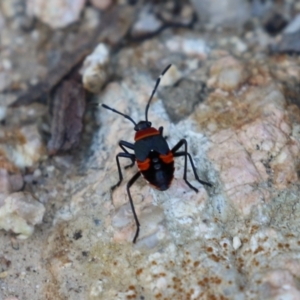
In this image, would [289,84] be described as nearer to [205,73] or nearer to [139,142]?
[205,73]

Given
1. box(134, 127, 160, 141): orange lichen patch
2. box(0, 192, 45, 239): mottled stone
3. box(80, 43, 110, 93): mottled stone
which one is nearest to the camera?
box(0, 192, 45, 239): mottled stone

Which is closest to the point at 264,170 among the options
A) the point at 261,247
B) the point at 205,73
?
the point at 261,247

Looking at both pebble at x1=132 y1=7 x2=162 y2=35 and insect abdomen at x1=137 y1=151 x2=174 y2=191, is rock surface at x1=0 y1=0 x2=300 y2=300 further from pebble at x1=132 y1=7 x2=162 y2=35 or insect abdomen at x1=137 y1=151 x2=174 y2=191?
insect abdomen at x1=137 y1=151 x2=174 y2=191

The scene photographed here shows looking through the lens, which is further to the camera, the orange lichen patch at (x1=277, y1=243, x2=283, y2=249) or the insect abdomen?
the insect abdomen

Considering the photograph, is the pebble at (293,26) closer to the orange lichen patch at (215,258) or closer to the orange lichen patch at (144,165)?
the orange lichen patch at (144,165)

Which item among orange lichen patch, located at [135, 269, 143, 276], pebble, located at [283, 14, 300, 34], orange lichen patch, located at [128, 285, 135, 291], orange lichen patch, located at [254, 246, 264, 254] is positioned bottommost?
orange lichen patch, located at [254, 246, 264, 254]

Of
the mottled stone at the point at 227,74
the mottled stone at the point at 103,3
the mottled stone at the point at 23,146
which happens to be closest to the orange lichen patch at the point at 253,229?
the mottled stone at the point at 227,74

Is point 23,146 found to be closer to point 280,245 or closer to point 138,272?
point 138,272

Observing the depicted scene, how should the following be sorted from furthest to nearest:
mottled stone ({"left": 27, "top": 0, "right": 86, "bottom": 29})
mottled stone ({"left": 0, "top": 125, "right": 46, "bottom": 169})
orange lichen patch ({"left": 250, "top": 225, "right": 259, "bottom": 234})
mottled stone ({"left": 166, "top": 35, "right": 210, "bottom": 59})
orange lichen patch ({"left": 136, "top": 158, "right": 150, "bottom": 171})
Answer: mottled stone ({"left": 27, "top": 0, "right": 86, "bottom": 29}) → mottled stone ({"left": 166, "top": 35, "right": 210, "bottom": 59}) → mottled stone ({"left": 0, "top": 125, "right": 46, "bottom": 169}) → orange lichen patch ({"left": 136, "top": 158, "right": 150, "bottom": 171}) → orange lichen patch ({"left": 250, "top": 225, "right": 259, "bottom": 234})

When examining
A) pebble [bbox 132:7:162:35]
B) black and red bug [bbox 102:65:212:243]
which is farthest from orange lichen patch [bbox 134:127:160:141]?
pebble [bbox 132:7:162:35]
